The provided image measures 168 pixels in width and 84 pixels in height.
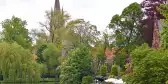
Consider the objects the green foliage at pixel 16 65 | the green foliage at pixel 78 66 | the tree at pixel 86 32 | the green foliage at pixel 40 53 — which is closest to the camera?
the green foliage at pixel 78 66

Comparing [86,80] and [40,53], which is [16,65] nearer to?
[86,80]

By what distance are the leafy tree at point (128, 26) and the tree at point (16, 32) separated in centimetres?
1822

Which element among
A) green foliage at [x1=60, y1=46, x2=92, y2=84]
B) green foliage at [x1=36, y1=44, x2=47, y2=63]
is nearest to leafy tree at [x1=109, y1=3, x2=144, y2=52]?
green foliage at [x1=60, y1=46, x2=92, y2=84]

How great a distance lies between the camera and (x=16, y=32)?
56875mm

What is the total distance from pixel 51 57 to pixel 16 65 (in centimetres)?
1695

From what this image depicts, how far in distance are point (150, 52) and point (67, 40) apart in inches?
1274

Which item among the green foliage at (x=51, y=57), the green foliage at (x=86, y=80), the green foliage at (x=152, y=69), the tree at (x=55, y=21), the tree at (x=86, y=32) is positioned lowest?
the green foliage at (x=86, y=80)

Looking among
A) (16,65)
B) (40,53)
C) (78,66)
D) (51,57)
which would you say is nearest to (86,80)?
(78,66)

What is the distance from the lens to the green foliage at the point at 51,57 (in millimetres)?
57312

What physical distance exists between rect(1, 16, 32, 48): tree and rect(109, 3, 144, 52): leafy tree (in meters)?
18.2

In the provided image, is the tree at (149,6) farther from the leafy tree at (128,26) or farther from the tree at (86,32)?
the tree at (86,32)

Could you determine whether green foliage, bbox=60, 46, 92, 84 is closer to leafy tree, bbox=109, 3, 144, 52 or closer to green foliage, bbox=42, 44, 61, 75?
leafy tree, bbox=109, 3, 144, 52

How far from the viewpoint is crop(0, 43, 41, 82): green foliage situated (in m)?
40.9

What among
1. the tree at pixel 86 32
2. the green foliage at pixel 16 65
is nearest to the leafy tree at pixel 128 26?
the tree at pixel 86 32
